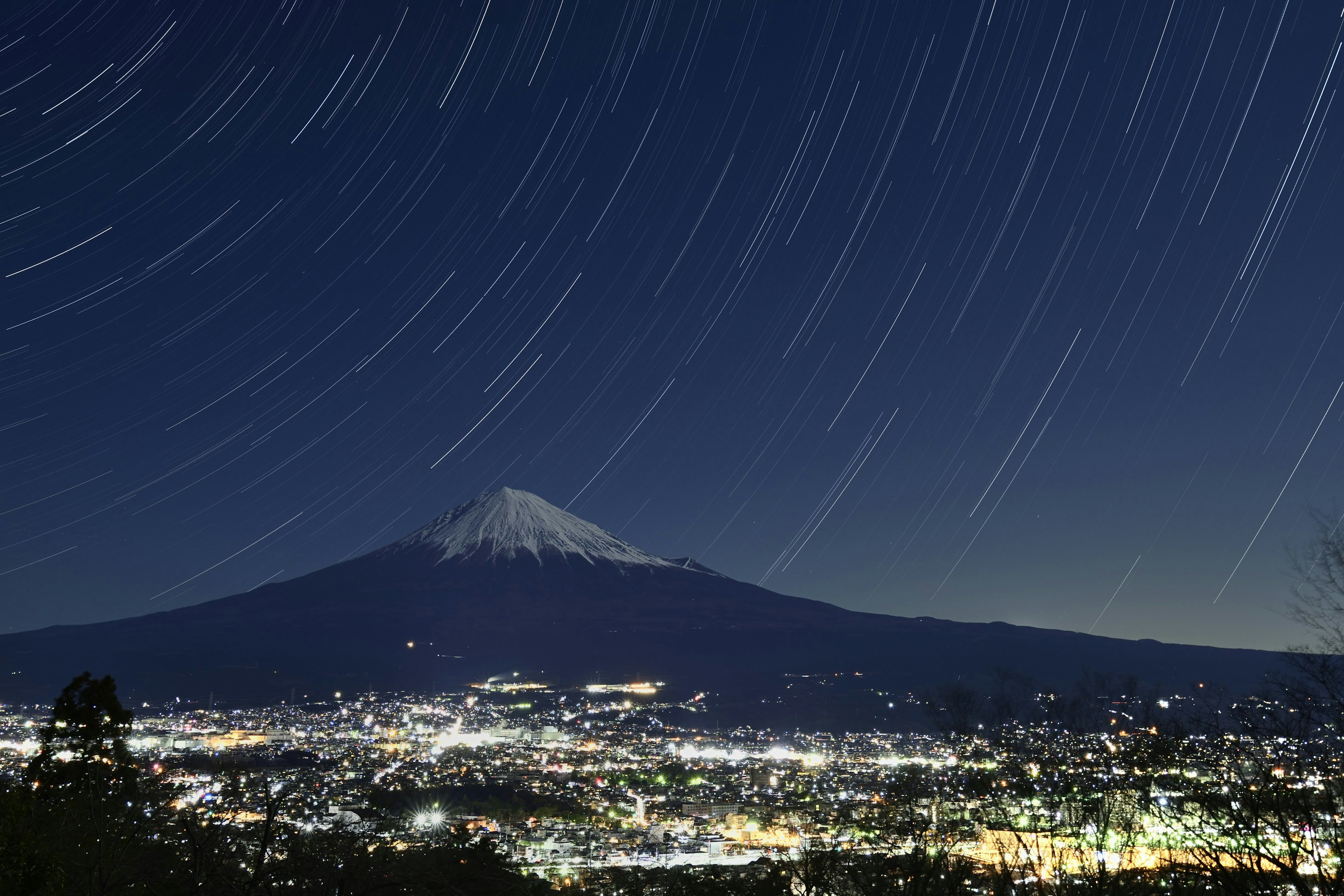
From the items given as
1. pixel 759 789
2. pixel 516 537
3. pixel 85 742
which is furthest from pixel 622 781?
pixel 516 537

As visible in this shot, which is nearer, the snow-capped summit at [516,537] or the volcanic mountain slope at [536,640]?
the volcanic mountain slope at [536,640]

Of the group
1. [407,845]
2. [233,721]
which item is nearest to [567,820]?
[407,845]

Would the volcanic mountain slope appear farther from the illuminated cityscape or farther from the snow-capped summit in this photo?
the illuminated cityscape

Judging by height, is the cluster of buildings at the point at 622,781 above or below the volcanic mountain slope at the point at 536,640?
below

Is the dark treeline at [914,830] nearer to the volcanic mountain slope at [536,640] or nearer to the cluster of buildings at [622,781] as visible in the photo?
the cluster of buildings at [622,781]

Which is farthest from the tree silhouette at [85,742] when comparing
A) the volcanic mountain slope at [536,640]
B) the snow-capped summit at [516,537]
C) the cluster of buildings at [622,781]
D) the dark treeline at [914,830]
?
the snow-capped summit at [516,537]

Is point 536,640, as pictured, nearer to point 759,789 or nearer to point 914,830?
point 759,789

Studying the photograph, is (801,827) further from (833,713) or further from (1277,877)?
(833,713)
